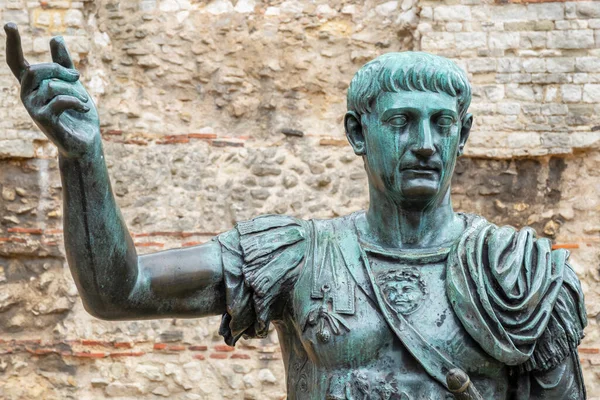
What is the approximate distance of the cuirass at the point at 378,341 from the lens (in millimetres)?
3217

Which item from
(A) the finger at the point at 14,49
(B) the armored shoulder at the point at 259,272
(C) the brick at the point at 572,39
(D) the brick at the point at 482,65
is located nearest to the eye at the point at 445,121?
(B) the armored shoulder at the point at 259,272

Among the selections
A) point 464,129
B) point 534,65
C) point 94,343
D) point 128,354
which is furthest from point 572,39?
point 464,129

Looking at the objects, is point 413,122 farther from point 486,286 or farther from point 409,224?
point 486,286

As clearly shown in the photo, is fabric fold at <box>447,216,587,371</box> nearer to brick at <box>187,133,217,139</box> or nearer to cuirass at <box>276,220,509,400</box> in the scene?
cuirass at <box>276,220,509,400</box>

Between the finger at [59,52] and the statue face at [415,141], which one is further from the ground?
the finger at [59,52]

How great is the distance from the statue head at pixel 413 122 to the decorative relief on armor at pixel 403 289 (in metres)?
0.20

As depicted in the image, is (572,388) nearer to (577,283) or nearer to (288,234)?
(577,283)

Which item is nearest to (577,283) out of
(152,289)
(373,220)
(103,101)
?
(373,220)

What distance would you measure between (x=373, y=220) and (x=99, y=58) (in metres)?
5.96

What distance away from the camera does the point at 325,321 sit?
127 inches

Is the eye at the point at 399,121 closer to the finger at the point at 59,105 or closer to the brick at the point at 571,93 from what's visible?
the finger at the point at 59,105

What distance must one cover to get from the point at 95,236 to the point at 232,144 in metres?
5.94

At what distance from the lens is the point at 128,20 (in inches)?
361

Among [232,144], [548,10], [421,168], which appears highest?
[421,168]
